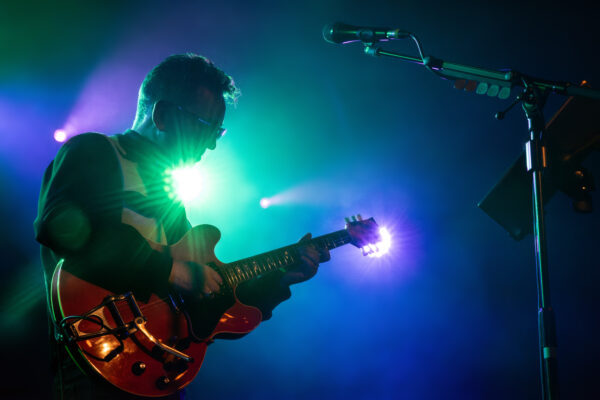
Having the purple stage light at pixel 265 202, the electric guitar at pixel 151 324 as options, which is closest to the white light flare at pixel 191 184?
the purple stage light at pixel 265 202

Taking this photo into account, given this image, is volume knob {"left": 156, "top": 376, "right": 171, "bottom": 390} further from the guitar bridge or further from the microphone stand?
the microphone stand

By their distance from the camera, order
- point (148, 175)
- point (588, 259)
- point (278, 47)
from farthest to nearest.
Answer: point (278, 47), point (588, 259), point (148, 175)

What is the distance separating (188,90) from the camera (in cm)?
232

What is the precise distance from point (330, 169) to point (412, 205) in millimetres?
1073

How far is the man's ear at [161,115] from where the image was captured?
88.4 inches

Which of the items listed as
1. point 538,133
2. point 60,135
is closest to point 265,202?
point 60,135

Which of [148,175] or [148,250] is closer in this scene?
[148,250]

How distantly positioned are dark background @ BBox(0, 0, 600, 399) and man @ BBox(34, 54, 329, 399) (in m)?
1.74

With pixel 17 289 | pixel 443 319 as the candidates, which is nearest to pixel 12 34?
pixel 17 289

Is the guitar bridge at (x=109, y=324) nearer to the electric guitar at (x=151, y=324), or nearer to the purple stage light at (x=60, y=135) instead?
the electric guitar at (x=151, y=324)

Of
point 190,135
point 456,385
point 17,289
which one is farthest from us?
point 456,385

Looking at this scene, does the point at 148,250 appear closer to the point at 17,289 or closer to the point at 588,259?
the point at 17,289

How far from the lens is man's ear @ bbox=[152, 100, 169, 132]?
2.24 meters

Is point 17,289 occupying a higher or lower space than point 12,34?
lower
